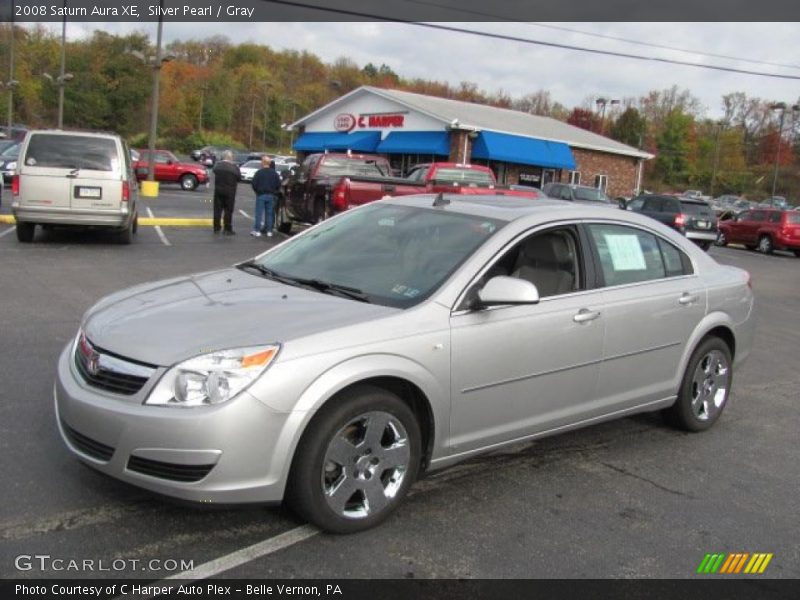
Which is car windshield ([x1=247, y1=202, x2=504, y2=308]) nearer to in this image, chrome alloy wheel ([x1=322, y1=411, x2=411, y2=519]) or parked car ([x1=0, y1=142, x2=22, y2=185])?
chrome alloy wheel ([x1=322, y1=411, x2=411, y2=519])

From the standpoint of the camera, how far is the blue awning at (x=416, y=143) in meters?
33.8

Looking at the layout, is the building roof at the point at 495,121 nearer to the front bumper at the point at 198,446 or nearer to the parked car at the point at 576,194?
the parked car at the point at 576,194

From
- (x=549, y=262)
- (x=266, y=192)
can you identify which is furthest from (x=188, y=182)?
(x=549, y=262)

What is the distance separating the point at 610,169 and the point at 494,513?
3923 centimetres

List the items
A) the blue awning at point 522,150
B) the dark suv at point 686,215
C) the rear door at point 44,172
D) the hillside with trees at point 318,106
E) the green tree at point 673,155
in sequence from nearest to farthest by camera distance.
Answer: the rear door at point 44,172
the dark suv at point 686,215
the blue awning at point 522,150
the hillside with trees at point 318,106
the green tree at point 673,155

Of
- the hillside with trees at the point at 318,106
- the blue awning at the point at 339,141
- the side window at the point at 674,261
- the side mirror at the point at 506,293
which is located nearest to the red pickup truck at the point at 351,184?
the side window at the point at 674,261

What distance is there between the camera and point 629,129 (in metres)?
91.5

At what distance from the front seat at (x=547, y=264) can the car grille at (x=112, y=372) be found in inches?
85.0

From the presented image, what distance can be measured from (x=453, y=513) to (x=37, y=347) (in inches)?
165

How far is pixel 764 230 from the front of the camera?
26359 mm

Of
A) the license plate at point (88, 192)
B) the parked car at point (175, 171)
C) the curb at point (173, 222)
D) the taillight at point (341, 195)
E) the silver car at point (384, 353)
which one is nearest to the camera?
the silver car at point (384, 353)

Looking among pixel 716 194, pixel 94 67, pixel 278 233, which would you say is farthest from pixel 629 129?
pixel 278 233

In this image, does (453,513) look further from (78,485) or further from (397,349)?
(78,485)

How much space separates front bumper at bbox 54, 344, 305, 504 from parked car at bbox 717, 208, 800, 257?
26.3 m
